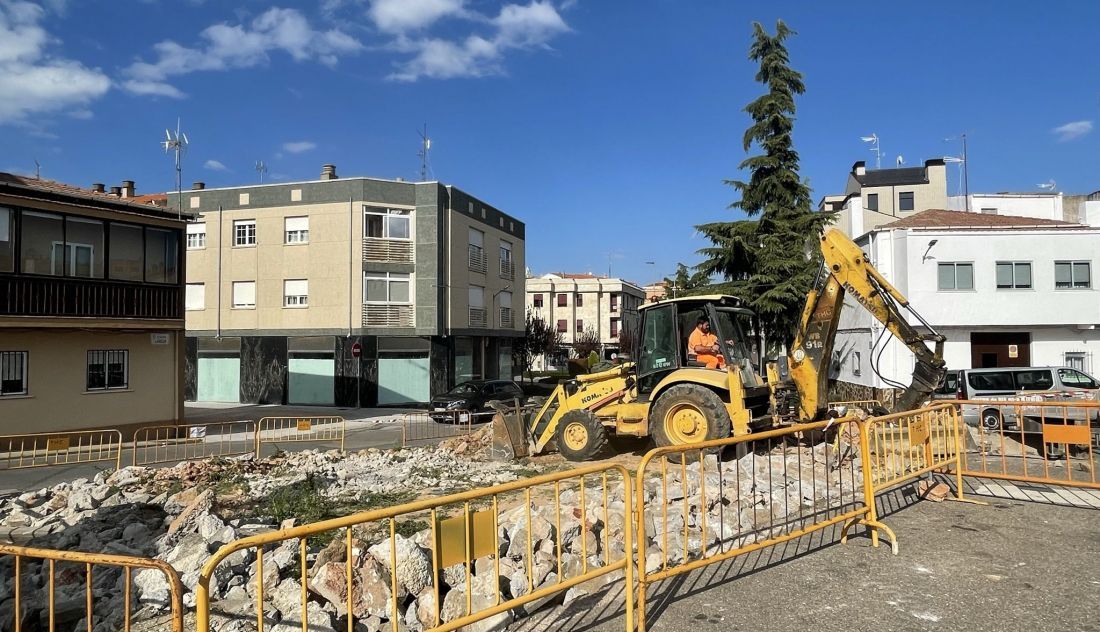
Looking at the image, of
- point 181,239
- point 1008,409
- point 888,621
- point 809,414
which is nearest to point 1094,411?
point 1008,409

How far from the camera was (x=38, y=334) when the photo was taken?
56.7ft

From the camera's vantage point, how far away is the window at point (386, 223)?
96.7ft

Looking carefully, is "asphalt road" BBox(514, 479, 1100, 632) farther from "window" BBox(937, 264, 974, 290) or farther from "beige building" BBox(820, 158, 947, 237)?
Result: "beige building" BBox(820, 158, 947, 237)

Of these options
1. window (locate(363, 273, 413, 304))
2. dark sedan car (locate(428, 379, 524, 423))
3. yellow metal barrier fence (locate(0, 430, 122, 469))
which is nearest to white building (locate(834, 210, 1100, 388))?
dark sedan car (locate(428, 379, 524, 423))

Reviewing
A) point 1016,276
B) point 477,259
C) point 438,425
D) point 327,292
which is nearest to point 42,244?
point 438,425

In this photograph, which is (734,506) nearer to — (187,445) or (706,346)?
(706,346)

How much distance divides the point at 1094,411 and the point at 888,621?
10905 mm

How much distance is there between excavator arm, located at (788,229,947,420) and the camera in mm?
10539

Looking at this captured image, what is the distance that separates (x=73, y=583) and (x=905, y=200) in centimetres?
5184

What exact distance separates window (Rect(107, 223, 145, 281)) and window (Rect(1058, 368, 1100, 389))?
25451mm

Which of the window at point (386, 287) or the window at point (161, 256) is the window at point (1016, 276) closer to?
the window at point (386, 287)

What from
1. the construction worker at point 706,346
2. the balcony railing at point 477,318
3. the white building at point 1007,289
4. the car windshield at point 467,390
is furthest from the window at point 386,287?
the construction worker at point 706,346

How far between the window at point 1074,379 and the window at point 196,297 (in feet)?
107

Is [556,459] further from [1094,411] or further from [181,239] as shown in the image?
[181,239]
